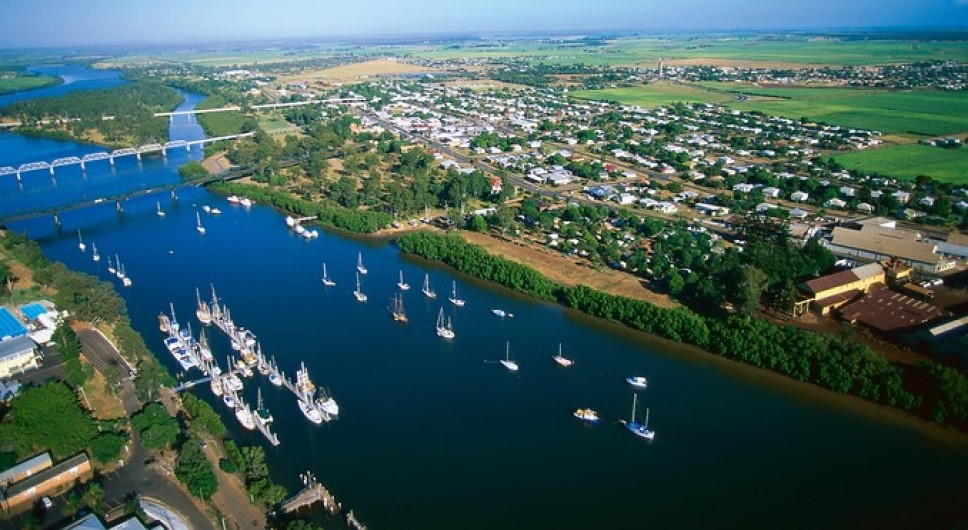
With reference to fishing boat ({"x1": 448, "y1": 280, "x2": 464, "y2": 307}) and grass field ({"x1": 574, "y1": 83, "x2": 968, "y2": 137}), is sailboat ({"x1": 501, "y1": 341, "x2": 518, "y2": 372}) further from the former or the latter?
grass field ({"x1": 574, "y1": 83, "x2": 968, "y2": 137})

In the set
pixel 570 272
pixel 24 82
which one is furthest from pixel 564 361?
pixel 24 82

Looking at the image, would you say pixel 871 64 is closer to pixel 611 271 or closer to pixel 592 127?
pixel 592 127

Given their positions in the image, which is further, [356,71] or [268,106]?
[356,71]

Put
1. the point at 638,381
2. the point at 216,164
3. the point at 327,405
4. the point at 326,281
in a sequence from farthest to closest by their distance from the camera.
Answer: the point at 216,164, the point at 326,281, the point at 638,381, the point at 327,405

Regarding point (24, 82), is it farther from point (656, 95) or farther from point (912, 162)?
point (912, 162)

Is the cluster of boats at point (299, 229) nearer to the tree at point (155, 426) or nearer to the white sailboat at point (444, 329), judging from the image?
the white sailboat at point (444, 329)

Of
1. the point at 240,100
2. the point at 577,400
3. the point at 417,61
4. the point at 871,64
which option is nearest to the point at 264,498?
the point at 577,400
